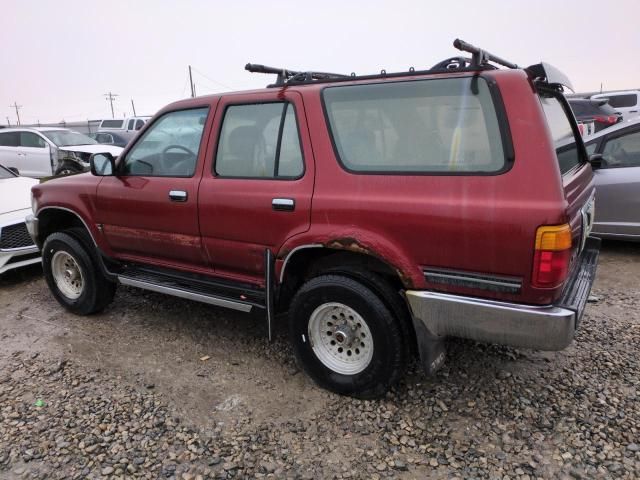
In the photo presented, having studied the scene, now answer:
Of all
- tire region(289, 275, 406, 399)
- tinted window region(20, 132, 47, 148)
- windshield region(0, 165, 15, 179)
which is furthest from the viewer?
tinted window region(20, 132, 47, 148)

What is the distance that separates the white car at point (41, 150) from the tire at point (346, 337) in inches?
397

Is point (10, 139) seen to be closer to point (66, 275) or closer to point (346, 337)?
point (66, 275)

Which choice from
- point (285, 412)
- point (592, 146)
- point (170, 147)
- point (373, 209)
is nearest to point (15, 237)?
point (170, 147)

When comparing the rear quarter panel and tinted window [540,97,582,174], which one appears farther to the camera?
tinted window [540,97,582,174]

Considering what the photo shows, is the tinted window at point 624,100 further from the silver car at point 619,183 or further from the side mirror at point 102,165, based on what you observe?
the side mirror at point 102,165

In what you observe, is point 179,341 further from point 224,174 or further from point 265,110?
point 265,110

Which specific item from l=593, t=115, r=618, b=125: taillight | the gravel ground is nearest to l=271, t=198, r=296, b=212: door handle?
the gravel ground

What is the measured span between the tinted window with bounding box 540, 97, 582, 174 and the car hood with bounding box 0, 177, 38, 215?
5517 mm

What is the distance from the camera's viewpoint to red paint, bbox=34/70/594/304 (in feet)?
7.70

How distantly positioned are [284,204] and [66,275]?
8.73ft

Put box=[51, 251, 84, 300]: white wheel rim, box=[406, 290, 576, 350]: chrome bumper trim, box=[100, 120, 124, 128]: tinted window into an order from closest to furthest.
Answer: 1. box=[406, 290, 576, 350]: chrome bumper trim
2. box=[51, 251, 84, 300]: white wheel rim
3. box=[100, 120, 124, 128]: tinted window

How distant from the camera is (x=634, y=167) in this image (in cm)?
546

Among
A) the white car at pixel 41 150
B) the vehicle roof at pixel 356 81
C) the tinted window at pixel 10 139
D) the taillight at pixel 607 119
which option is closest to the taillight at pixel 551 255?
the vehicle roof at pixel 356 81

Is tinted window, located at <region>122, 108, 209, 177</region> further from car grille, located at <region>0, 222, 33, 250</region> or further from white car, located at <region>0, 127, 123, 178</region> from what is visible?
white car, located at <region>0, 127, 123, 178</region>
